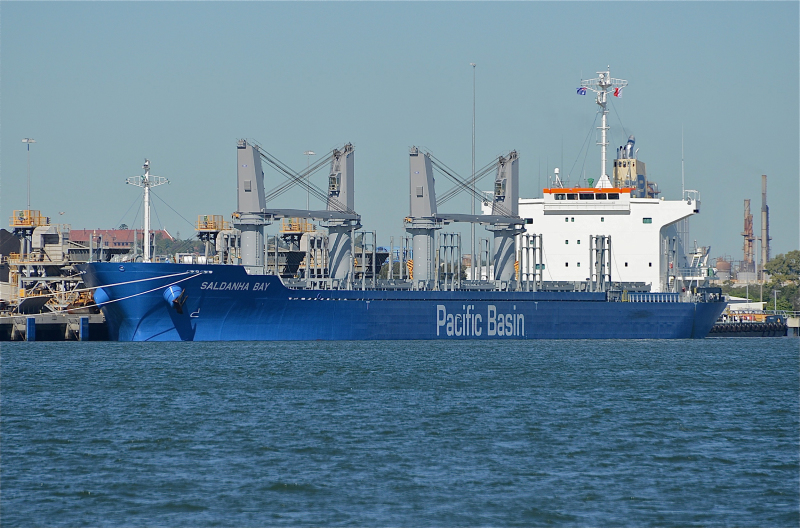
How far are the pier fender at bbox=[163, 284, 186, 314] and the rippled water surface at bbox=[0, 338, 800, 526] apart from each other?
456 centimetres

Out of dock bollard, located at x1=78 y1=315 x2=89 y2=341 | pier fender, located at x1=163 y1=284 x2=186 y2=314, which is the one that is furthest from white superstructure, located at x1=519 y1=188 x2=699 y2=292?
dock bollard, located at x1=78 y1=315 x2=89 y2=341

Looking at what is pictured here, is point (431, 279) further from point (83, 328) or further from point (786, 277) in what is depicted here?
point (786, 277)

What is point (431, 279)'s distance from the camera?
4816 cm

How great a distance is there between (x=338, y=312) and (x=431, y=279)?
6.46 m

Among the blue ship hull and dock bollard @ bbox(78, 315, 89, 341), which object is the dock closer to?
dock bollard @ bbox(78, 315, 89, 341)

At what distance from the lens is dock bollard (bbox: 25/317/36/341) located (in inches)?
1727

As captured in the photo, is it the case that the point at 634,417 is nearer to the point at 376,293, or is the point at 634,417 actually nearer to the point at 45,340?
the point at 376,293

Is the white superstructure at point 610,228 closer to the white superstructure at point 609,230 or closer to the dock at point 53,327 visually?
the white superstructure at point 609,230

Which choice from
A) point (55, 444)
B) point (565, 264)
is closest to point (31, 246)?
point (565, 264)

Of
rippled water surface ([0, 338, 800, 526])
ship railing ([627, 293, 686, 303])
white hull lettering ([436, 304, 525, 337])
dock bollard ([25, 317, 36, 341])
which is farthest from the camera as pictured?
ship railing ([627, 293, 686, 303])

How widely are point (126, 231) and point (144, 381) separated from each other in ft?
356

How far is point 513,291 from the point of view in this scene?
4741cm

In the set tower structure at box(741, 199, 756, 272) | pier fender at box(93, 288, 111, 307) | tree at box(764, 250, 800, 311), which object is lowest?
pier fender at box(93, 288, 111, 307)

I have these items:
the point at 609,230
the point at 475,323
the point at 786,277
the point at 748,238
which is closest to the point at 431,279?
the point at 475,323
